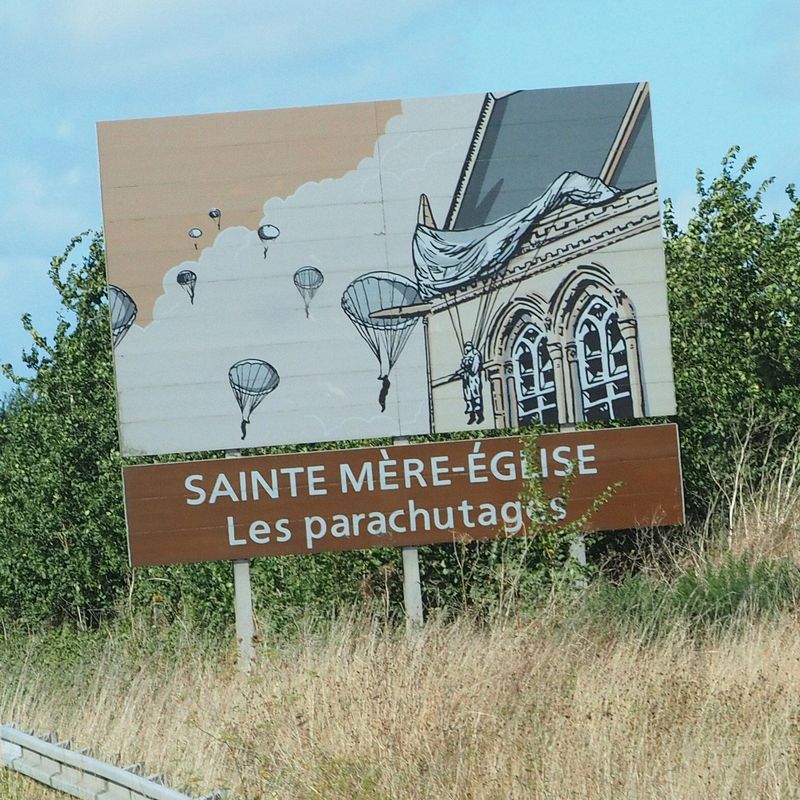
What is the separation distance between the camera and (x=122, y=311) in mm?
10266

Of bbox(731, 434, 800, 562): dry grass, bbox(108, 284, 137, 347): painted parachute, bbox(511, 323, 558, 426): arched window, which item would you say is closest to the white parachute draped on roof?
bbox(511, 323, 558, 426): arched window

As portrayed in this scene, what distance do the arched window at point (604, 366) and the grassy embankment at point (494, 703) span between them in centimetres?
152

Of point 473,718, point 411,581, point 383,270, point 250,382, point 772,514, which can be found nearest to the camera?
point 473,718

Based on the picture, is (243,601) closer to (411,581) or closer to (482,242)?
(411,581)

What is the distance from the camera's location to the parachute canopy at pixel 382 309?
10.3 meters

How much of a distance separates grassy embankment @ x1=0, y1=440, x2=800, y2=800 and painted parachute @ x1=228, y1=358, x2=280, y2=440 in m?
1.93

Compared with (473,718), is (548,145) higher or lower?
higher

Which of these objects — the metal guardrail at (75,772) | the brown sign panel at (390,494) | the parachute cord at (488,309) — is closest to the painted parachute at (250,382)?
the brown sign panel at (390,494)

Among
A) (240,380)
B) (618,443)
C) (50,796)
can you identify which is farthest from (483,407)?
(50,796)

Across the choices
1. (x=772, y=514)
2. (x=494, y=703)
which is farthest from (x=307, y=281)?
(x=772, y=514)

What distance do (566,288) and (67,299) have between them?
37.8 ft

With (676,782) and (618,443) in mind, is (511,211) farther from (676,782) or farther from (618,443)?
(676,782)

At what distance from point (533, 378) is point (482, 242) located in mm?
1212

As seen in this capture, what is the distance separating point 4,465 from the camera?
18.3 meters
